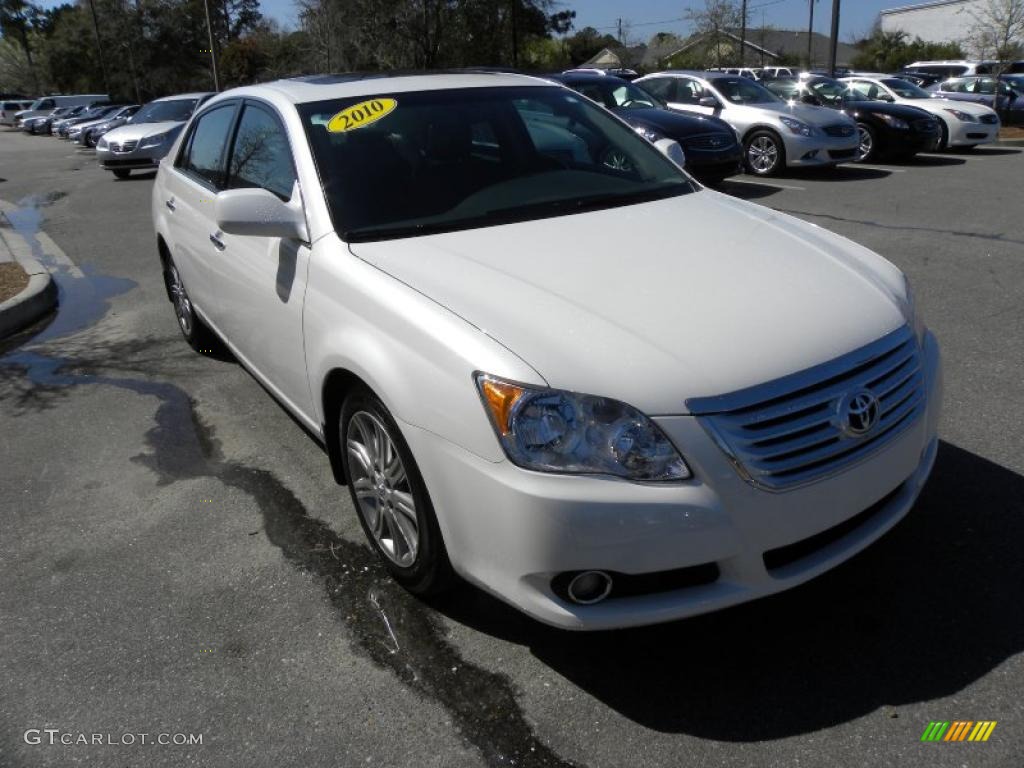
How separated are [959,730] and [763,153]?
12.2 metres

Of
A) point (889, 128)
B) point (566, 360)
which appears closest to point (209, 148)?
point (566, 360)

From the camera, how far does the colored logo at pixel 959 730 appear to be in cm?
233

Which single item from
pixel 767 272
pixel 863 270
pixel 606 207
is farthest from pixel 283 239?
pixel 863 270

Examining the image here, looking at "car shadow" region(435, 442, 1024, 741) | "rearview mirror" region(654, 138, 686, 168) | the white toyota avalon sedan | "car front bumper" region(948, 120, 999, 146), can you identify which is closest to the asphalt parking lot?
"car shadow" region(435, 442, 1024, 741)

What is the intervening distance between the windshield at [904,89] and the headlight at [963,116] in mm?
1322

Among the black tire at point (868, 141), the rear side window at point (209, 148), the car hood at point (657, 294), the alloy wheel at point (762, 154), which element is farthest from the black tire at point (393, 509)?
the black tire at point (868, 141)

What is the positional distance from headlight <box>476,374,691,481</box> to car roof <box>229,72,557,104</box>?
2125 millimetres

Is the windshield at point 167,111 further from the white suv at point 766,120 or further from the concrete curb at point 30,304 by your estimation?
the concrete curb at point 30,304

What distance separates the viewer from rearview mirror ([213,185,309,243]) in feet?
10.9

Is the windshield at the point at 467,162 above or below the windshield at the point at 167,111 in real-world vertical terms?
above

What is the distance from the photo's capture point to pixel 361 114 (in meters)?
3.72

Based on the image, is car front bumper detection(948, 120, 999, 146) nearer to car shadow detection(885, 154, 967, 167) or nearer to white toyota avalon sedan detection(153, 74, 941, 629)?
car shadow detection(885, 154, 967, 167)

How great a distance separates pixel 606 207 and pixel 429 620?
1776 millimetres

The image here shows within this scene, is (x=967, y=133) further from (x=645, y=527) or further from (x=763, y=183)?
(x=645, y=527)
